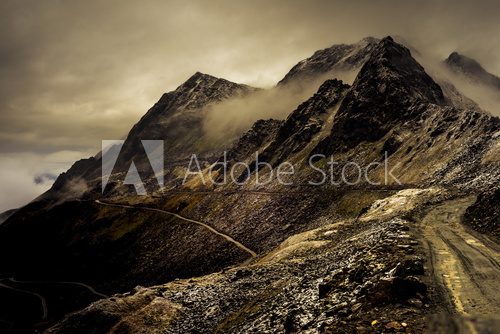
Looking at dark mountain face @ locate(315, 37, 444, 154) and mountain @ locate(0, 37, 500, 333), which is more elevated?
dark mountain face @ locate(315, 37, 444, 154)

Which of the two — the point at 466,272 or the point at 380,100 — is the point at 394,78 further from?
the point at 466,272

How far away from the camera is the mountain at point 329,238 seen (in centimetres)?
2466

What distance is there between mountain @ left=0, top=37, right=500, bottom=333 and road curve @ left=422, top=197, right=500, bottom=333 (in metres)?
0.11

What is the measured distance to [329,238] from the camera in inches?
2292

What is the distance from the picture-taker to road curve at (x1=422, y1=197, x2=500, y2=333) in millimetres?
18812

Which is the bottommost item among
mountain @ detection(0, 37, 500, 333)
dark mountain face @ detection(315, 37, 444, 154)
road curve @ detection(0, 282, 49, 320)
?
road curve @ detection(0, 282, 49, 320)

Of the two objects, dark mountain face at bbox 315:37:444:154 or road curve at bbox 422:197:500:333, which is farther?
dark mountain face at bbox 315:37:444:154

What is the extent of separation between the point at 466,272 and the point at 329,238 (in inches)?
1289

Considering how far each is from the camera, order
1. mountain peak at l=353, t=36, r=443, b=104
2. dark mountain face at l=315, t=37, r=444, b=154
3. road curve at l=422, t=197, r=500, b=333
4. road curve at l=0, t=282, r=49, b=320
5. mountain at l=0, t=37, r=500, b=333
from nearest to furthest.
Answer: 1. road curve at l=422, t=197, r=500, b=333
2. mountain at l=0, t=37, r=500, b=333
3. road curve at l=0, t=282, r=49, b=320
4. dark mountain face at l=315, t=37, r=444, b=154
5. mountain peak at l=353, t=36, r=443, b=104

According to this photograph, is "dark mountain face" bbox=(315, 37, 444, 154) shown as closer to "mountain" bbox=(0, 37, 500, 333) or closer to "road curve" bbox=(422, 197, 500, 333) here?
"mountain" bbox=(0, 37, 500, 333)

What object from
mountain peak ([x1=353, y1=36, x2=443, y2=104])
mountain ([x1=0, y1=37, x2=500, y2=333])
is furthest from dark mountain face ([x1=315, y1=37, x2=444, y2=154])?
mountain ([x1=0, y1=37, x2=500, y2=333])

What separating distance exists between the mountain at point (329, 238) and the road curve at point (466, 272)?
0.35ft

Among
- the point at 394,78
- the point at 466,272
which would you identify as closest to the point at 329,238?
the point at 466,272

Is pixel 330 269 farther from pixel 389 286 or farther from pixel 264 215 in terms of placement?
pixel 264 215
